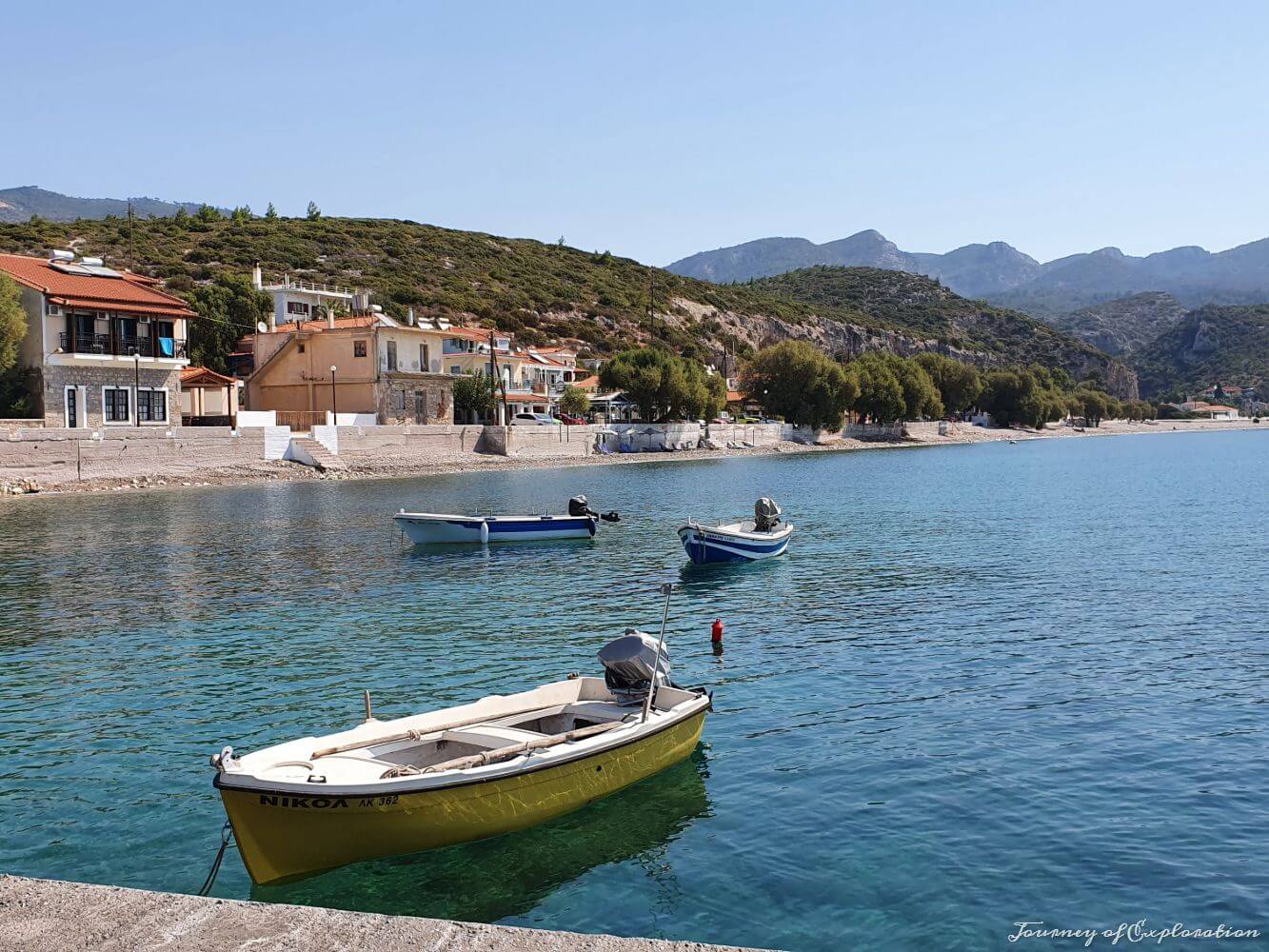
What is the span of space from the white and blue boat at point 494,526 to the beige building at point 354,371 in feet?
145

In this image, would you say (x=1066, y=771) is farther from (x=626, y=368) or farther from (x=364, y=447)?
(x=626, y=368)

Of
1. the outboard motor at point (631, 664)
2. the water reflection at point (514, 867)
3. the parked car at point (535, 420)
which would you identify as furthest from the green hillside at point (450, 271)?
the water reflection at point (514, 867)

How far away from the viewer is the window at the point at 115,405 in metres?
62.8

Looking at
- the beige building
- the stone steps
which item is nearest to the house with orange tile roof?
the stone steps

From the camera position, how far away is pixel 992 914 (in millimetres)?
10625

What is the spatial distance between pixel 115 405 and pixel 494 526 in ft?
114

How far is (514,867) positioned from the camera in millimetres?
11711

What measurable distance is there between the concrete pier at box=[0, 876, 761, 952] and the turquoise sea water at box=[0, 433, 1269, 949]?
333cm

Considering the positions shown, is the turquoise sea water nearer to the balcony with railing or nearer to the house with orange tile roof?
the house with orange tile roof

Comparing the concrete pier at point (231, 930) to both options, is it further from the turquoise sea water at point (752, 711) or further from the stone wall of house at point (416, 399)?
the stone wall of house at point (416, 399)

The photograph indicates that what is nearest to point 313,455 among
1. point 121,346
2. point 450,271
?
point 121,346

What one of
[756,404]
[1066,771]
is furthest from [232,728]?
[756,404]

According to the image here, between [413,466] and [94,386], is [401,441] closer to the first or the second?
[413,466]

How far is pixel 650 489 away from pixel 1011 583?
3716 cm
